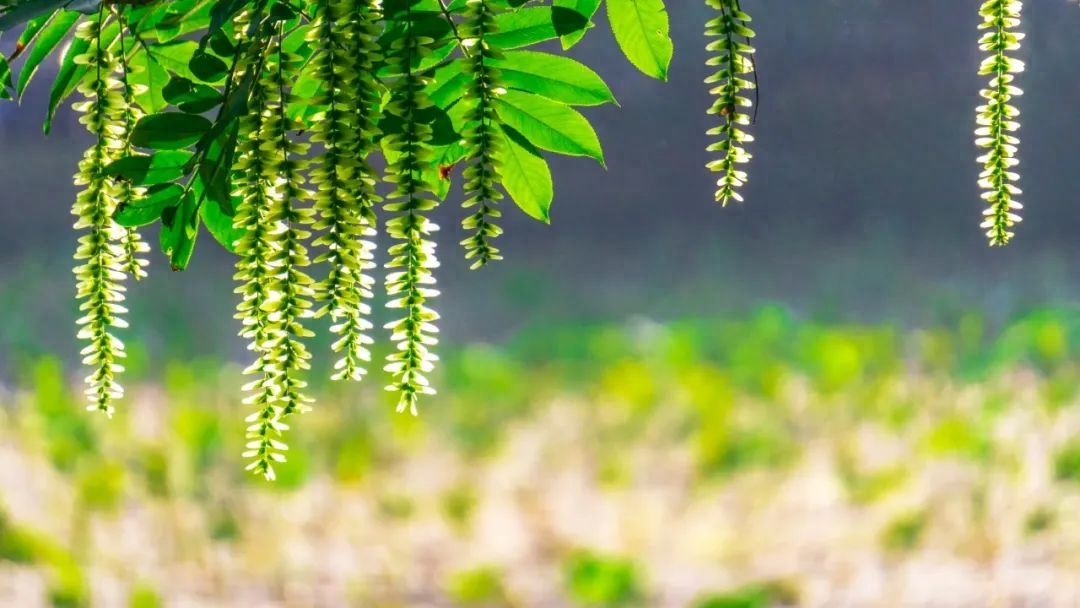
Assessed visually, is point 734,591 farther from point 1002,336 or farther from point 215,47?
point 215,47

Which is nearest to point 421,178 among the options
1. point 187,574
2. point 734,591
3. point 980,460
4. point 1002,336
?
point 734,591

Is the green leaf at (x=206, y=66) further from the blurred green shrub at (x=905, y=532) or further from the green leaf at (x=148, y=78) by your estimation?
the blurred green shrub at (x=905, y=532)

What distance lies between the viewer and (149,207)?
450mm

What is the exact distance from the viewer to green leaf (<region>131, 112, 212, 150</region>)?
447 mm

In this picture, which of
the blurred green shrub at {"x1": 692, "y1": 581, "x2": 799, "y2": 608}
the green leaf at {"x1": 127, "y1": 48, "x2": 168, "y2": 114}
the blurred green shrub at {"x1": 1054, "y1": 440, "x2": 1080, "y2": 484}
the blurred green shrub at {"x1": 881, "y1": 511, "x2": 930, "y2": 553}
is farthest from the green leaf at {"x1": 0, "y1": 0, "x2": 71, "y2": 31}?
the blurred green shrub at {"x1": 1054, "y1": 440, "x2": 1080, "y2": 484}

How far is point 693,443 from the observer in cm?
225

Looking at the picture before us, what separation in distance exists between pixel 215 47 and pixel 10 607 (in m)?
1.79

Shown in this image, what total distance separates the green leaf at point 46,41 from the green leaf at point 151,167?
11cm

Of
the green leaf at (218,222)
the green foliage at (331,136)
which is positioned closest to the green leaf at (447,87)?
the green foliage at (331,136)

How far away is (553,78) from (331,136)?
5.5 inches

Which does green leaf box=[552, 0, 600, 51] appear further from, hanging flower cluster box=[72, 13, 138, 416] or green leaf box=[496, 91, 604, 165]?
hanging flower cluster box=[72, 13, 138, 416]

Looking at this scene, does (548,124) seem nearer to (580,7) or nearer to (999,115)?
(580,7)

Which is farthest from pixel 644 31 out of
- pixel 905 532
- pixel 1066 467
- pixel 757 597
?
pixel 1066 467

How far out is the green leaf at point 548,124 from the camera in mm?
501
